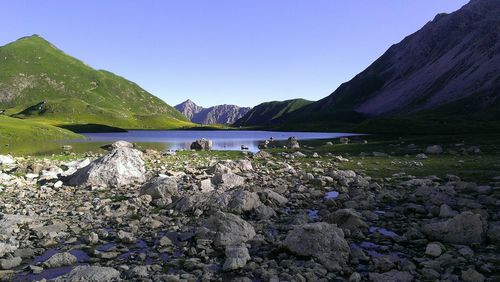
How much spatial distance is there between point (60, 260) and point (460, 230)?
13.4m

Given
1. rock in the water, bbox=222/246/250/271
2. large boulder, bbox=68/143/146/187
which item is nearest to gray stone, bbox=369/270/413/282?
rock in the water, bbox=222/246/250/271

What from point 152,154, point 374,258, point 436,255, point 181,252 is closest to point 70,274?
point 181,252

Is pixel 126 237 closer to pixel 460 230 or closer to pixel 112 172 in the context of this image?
pixel 460 230

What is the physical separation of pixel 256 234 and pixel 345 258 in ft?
12.5

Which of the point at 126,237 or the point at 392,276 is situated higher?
the point at 126,237

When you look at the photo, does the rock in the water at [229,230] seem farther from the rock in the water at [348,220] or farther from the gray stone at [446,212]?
the gray stone at [446,212]

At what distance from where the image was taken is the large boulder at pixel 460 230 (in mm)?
13594

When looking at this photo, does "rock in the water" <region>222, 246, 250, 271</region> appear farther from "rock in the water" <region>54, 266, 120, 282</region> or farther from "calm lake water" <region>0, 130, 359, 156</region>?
"calm lake water" <region>0, 130, 359, 156</region>

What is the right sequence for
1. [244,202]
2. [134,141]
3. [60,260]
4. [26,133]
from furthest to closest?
[134,141], [26,133], [244,202], [60,260]

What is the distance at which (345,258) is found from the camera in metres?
12.2

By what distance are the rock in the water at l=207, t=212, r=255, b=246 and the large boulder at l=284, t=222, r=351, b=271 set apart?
1.89m

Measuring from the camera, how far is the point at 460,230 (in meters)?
13.8

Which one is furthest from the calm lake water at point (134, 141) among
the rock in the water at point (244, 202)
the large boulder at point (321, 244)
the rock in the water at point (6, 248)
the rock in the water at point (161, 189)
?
the large boulder at point (321, 244)

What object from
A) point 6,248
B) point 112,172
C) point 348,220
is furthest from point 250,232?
point 112,172
